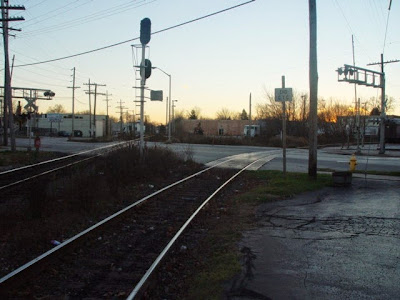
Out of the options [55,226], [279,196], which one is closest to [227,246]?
[55,226]

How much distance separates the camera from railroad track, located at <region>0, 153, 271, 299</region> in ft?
16.6

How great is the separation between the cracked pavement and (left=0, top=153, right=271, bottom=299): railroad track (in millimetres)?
1445

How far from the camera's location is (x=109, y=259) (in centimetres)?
633

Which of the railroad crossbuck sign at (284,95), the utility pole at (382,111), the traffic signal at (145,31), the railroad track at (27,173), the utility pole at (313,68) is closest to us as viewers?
the railroad track at (27,173)

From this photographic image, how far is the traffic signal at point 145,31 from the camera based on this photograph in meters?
17.8

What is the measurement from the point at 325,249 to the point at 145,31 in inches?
531

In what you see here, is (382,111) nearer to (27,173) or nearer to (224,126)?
Result: (27,173)

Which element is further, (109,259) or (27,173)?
(27,173)

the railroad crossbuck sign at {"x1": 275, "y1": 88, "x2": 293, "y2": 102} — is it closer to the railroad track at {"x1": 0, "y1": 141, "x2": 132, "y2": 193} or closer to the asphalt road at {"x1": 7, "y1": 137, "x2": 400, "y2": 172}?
the asphalt road at {"x1": 7, "y1": 137, "x2": 400, "y2": 172}

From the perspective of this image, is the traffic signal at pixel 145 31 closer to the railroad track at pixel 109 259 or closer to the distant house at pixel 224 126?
the railroad track at pixel 109 259

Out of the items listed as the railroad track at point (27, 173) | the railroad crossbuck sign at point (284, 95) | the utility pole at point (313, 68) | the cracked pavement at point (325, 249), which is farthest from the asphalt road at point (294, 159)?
the cracked pavement at point (325, 249)

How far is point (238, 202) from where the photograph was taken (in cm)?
1172

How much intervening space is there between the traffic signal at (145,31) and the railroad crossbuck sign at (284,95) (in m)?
6.32

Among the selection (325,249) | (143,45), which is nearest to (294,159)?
(143,45)
